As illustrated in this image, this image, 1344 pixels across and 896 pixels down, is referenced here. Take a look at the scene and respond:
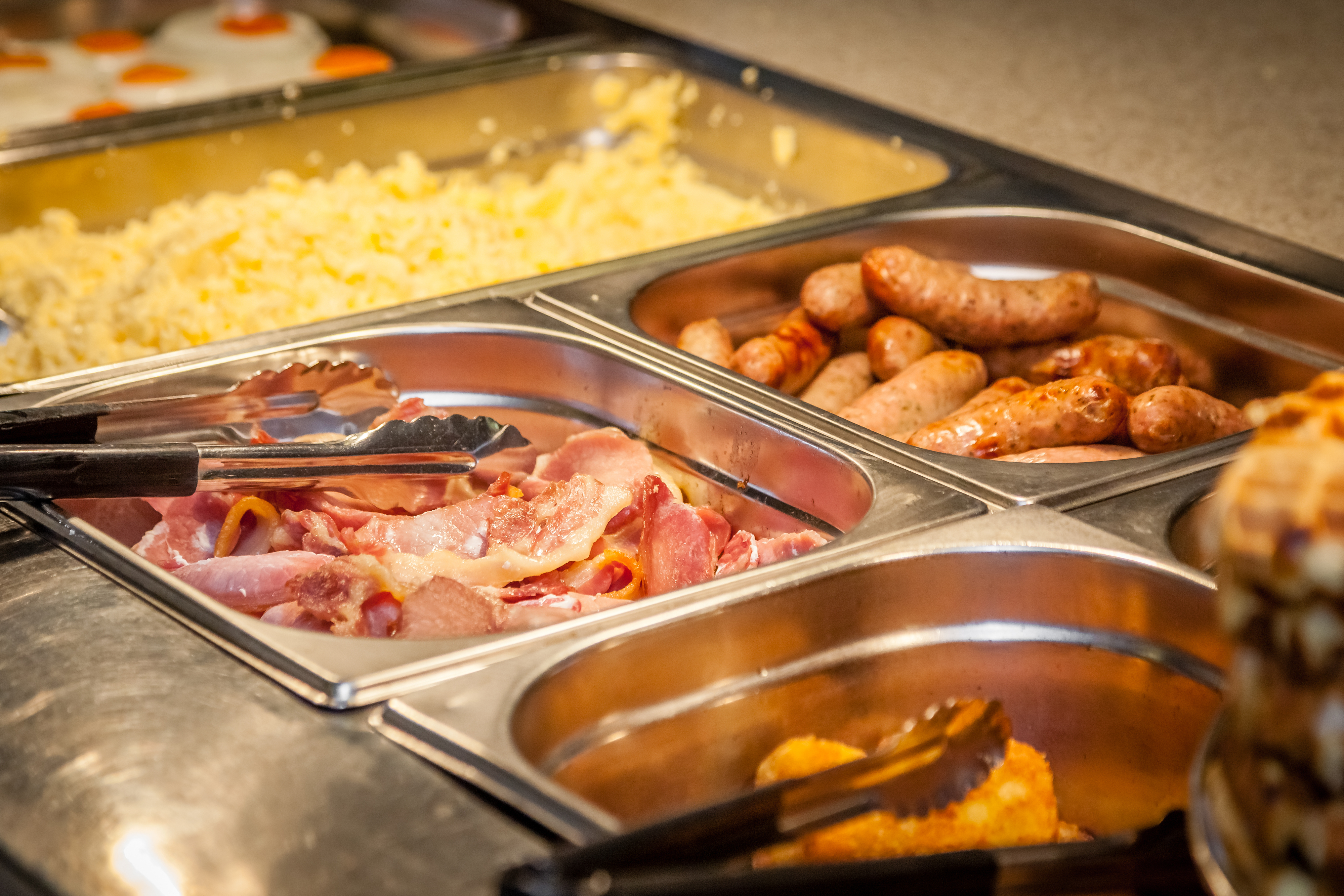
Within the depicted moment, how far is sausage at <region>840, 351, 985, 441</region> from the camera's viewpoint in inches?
71.9

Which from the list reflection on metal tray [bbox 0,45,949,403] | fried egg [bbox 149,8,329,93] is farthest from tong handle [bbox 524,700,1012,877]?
fried egg [bbox 149,8,329,93]

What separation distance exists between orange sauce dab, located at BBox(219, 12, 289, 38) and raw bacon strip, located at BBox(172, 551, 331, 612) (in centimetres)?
276

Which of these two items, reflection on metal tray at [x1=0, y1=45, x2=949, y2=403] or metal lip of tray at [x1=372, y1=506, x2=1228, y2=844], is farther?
reflection on metal tray at [x1=0, y1=45, x2=949, y2=403]

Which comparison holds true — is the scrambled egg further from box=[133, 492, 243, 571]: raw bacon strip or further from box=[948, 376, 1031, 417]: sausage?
box=[948, 376, 1031, 417]: sausage

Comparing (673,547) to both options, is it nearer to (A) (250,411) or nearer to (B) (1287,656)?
(A) (250,411)

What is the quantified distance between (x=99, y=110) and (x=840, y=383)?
208 cm

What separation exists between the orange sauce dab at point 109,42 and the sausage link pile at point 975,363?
2.40 metres

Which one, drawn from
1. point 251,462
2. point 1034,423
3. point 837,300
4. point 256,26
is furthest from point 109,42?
point 1034,423

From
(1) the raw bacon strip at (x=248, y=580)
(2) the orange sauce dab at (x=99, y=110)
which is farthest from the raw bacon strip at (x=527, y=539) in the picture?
(2) the orange sauce dab at (x=99, y=110)

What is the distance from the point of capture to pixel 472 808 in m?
0.97

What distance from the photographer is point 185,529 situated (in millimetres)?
1494

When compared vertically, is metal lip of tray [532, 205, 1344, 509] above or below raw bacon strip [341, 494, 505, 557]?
above

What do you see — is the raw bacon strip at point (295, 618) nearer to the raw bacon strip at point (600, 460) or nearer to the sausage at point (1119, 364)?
the raw bacon strip at point (600, 460)

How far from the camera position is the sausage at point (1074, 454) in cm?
167
